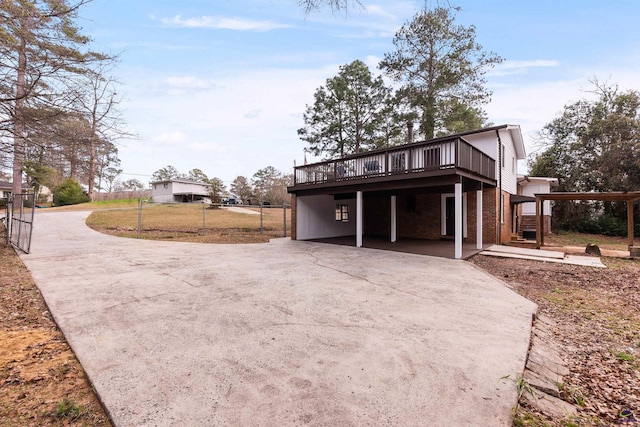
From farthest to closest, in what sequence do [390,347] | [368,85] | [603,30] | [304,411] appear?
[368,85], [603,30], [390,347], [304,411]

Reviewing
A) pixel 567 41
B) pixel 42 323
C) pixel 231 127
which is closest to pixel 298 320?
pixel 42 323

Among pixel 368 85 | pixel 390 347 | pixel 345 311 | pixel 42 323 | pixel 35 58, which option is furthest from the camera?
pixel 368 85

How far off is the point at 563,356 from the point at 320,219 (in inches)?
473

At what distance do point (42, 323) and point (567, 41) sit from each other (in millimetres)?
16808

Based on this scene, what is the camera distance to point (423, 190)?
38.1 feet

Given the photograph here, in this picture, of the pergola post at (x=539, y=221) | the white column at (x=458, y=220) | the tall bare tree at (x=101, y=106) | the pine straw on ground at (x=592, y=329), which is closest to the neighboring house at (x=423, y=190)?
the white column at (x=458, y=220)

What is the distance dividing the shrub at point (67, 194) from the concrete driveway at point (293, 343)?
1189 inches

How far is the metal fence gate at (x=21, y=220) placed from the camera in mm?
8625

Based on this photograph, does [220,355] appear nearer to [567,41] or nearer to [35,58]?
[35,58]

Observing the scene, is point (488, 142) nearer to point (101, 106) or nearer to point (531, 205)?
point (531, 205)

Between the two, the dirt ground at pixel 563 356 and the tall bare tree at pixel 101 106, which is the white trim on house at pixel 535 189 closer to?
the dirt ground at pixel 563 356

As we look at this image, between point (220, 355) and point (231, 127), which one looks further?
point (231, 127)

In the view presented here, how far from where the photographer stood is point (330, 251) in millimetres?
10227

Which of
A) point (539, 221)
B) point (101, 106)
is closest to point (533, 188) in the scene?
point (539, 221)
